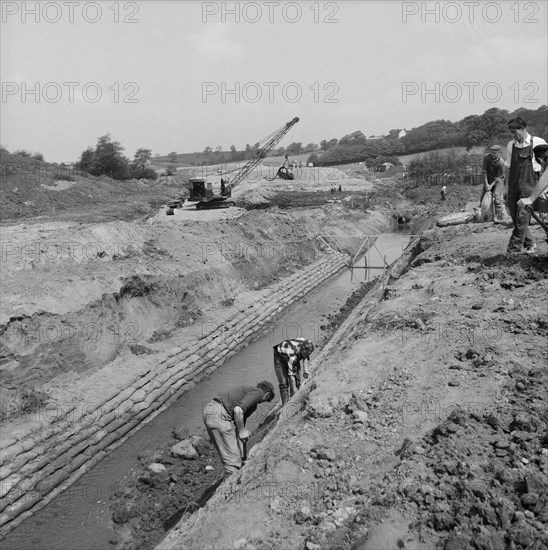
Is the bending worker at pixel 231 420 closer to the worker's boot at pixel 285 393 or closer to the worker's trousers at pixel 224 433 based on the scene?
the worker's trousers at pixel 224 433

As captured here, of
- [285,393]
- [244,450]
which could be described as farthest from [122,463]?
[244,450]

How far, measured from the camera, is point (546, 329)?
6.51 metres

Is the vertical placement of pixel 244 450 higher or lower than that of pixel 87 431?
higher

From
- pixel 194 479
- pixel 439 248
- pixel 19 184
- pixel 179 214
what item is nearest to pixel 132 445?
pixel 194 479

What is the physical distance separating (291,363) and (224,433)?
2176 mm

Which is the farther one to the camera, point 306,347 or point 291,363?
point 306,347

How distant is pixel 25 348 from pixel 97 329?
6.00 ft

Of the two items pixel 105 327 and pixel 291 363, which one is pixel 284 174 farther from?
pixel 291 363

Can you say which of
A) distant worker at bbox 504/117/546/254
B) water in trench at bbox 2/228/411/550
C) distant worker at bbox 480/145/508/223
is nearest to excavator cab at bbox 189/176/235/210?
water in trench at bbox 2/228/411/550

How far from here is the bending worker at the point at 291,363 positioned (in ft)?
26.5

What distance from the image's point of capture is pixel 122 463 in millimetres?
8906

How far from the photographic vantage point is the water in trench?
23.8 ft

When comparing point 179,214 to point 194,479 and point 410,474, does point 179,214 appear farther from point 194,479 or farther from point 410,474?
point 410,474

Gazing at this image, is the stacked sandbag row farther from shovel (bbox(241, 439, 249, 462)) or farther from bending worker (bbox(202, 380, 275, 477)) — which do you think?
shovel (bbox(241, 439, 249, 462))
